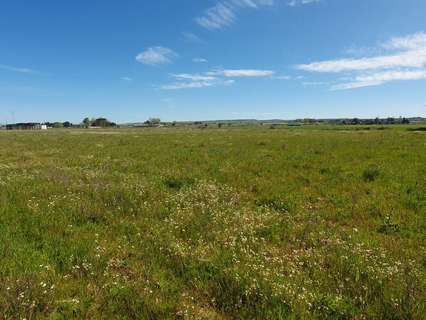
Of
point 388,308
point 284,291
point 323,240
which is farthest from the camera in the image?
point 323,240

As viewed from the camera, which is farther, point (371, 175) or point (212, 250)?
point (371, 175)

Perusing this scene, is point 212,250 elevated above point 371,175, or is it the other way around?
point 371,175

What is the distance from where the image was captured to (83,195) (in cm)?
1091

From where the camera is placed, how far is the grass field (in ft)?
15.4

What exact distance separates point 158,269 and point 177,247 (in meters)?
0.78

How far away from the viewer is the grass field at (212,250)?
15.4 feet

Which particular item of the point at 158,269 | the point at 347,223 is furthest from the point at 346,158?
the point at 158,269

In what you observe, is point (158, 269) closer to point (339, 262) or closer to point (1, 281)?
point (1, 281)

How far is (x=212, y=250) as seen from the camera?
6570 mm

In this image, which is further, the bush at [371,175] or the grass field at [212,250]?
the bush at [371,175]

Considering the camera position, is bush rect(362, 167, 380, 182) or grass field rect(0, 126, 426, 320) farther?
bush rect(362, 167, 380, 182)

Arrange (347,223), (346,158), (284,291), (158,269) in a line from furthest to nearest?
(346,158)
(347,223)
(158,269)
(284,291)

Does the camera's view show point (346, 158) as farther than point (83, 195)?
Yes

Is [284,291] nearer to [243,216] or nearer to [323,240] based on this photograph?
[323,240]
